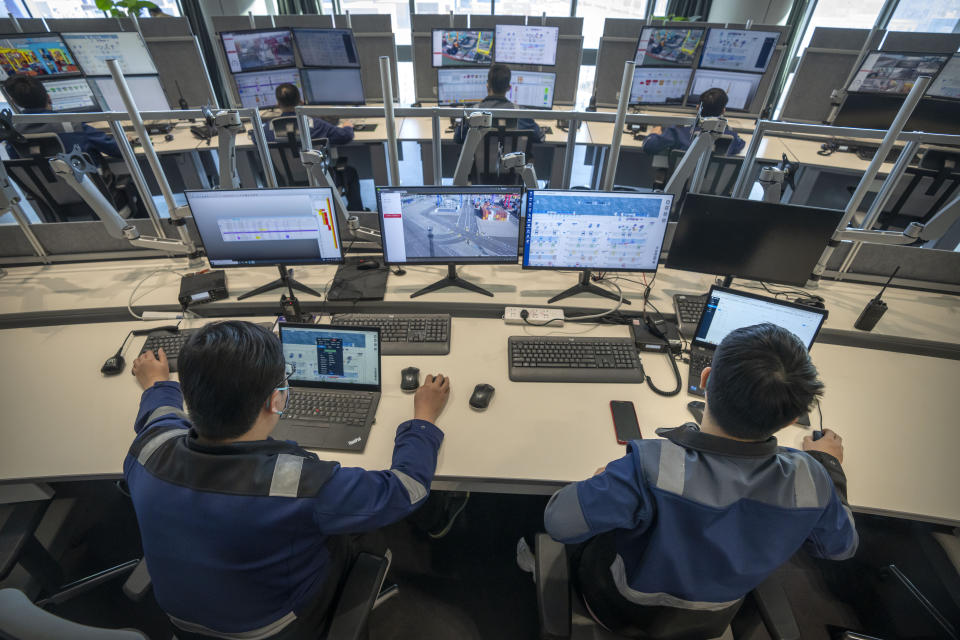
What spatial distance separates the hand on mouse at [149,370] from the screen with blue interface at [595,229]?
4.33 ft

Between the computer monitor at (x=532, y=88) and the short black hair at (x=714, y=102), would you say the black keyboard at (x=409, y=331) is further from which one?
the computer monitor at (x=532, y=88)

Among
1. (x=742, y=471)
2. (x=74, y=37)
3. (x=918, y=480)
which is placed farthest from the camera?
(x=74, y=37)

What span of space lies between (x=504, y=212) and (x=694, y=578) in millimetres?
1257

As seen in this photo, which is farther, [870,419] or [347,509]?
[870,419]

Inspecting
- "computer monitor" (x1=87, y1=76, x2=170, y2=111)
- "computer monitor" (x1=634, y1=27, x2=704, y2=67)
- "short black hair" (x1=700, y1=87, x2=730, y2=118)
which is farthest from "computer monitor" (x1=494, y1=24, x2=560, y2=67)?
"computer monitor" (x1=87, y1=76, x2=170, y2=111)

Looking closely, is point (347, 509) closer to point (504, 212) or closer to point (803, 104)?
point (504, 212)

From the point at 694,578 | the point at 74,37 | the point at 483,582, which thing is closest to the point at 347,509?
the point at 694,578

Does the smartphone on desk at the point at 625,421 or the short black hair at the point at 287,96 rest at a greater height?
the short black hair at the point at 287,96

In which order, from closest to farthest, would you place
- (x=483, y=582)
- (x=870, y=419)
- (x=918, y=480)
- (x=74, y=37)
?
(x=918, y=480)
(x=870, y=419)
(x=483, y=582)
(x=74, y=37)

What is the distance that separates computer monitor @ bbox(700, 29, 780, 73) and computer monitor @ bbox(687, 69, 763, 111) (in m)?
0.05

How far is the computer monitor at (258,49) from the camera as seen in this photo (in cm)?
380

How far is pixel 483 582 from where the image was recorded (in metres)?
1.67

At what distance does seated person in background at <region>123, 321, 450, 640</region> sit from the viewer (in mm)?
860

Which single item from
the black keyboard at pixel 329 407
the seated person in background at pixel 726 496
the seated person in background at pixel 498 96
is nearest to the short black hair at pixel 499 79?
the seated person in background at pixel 498 96
